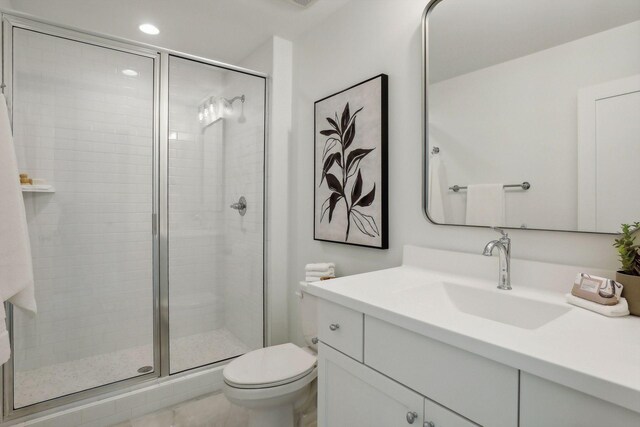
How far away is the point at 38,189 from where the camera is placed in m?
1.79

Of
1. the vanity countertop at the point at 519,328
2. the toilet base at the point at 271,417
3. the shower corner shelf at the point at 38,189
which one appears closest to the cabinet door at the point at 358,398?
the vanity countertop at the point at 519,328

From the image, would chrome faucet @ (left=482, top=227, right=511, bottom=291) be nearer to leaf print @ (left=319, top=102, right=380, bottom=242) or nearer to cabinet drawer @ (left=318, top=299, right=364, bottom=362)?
cabinet drawer @ (left=318, top=299, right=364, bottom=362)

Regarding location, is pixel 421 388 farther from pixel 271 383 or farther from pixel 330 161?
pixel 330 161

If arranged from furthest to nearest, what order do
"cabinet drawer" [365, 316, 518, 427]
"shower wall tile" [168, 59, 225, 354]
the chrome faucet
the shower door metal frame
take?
1. "shower wall tile" [168, 59, 225, 354]
2. the shower door metal frame
3. the chrome faucet
4. "cabinet drawer" [365, 316, 518, 427]

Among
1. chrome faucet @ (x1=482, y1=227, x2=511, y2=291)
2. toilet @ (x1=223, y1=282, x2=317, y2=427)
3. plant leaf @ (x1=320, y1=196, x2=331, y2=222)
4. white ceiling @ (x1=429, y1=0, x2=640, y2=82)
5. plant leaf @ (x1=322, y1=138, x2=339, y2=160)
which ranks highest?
white ceiling @ (x1=429, y1=0, x2=640, y2=82)

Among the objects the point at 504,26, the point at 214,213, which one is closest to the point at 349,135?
the point at 504,26

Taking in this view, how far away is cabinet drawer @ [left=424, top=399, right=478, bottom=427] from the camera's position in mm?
767

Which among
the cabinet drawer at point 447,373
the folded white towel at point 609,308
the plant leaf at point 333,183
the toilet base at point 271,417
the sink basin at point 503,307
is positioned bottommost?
the toilet base at point 271,417

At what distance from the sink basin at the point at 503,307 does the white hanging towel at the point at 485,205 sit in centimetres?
28

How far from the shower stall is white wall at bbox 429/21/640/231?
145 cm

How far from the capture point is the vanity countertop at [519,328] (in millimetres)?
588

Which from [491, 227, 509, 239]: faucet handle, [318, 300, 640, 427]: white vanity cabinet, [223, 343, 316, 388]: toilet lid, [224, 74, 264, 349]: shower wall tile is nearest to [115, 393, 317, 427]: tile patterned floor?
[223, 343, 316, 388]: toilet lid

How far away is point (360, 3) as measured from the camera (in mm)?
1868

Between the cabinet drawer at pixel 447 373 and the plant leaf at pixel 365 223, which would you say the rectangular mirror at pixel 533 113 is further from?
the cabinet drawer at pixel 447 373
